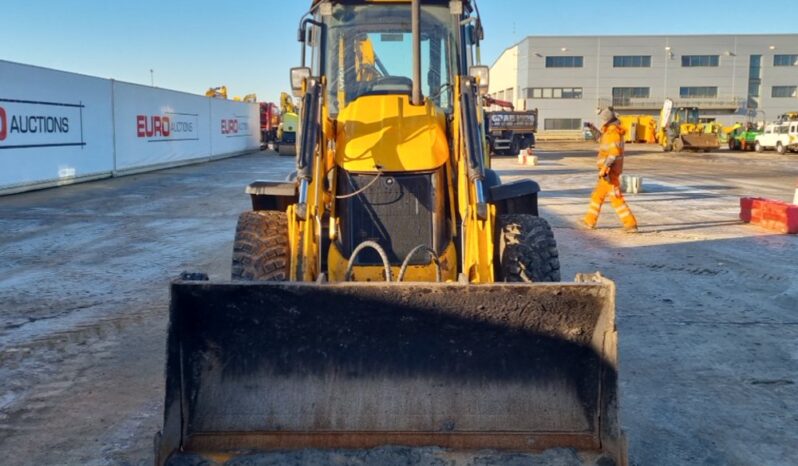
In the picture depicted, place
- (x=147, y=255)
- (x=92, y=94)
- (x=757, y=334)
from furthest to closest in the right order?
(x=92, y=94)
(x=147, y=255)
(x=757, y=334)

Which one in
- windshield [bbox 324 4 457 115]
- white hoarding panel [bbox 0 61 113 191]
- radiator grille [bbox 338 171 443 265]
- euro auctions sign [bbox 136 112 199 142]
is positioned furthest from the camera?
euro auctions sign [bbox 136 112 199 142]

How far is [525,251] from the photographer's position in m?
5.09

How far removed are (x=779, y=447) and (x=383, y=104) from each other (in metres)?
3.28

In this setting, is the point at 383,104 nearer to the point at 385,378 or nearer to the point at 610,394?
the point at 385,378

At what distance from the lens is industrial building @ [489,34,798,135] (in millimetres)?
68938

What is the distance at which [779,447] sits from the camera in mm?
4070

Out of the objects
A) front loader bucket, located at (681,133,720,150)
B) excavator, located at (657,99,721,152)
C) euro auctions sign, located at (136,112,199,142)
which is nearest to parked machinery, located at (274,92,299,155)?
euro auctions sign, located at (136,112,199,142)

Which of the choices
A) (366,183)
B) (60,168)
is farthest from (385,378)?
(60,168)

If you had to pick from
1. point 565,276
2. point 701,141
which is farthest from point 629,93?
point 565,276

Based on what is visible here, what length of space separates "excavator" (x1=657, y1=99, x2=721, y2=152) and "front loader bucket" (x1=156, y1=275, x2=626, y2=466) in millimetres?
42753

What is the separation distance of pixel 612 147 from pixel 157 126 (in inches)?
759

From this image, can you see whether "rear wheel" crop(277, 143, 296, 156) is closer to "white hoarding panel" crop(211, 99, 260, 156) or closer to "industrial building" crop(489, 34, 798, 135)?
"white hoarding panel" crop(211, 99, 260, 156)

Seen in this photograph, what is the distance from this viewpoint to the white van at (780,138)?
39.7 meters

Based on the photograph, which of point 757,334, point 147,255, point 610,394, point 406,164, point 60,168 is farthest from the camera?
point 60,168
